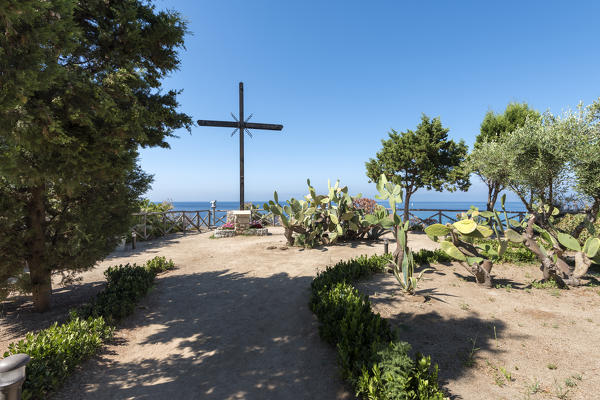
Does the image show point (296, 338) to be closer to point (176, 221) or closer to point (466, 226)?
point (466, 226)

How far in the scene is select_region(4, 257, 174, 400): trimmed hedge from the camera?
9.86 feet

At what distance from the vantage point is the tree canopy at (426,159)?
16.5 metres

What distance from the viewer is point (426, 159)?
1652cm

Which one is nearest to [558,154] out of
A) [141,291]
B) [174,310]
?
[174,310]

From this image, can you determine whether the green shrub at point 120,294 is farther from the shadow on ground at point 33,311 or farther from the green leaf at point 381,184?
the green leaf at point 381,184

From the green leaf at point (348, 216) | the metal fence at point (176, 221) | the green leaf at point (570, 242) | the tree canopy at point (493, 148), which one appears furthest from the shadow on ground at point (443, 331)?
the metal fence at point (176, 221)

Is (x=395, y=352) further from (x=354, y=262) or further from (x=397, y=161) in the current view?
(x=397, y=161)

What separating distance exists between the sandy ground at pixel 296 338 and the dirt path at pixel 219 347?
0.06 ft

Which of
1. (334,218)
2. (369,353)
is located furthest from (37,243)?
(334,218)

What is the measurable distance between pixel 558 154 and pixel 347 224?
23.6 feet

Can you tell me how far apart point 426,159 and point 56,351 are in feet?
59.2

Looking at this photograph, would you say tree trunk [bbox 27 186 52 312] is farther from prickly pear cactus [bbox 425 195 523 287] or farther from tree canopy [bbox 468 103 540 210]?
tree canopy [bbox 468 103 540 210]

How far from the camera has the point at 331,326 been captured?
395 centimetres

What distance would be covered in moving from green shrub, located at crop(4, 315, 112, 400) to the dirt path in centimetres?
19
